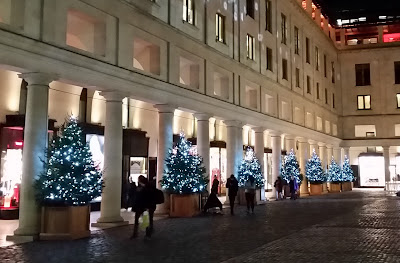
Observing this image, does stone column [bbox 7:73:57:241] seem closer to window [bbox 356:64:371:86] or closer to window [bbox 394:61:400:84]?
window [bbox 356:64:371:86]

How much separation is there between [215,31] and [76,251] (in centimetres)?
1638

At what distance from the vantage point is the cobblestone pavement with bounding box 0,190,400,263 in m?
10.3

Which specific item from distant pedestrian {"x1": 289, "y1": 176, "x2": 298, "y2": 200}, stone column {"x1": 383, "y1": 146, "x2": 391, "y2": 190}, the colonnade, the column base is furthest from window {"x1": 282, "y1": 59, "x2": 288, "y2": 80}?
stone column {"x1": 383, "y1": 146, "x2": 391, "y2": 190}

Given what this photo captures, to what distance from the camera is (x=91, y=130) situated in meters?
21.0

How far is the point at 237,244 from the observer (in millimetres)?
12227

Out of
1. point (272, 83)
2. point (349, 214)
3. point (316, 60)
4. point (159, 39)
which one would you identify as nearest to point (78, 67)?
point (159, 39)

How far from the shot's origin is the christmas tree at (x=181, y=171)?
65.1ft

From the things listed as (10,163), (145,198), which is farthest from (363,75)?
(145,198)

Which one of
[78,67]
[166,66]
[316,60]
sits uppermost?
[316,60]

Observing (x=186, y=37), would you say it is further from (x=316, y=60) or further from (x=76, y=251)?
(x=316, y=60)

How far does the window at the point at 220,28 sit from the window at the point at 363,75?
114 feet

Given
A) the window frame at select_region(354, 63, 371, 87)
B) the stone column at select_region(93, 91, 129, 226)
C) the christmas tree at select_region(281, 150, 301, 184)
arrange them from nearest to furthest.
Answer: the stone column at select_region(93, 91, 129, 226) → the christmas tree at select_region(281, 150, 301, 184) → the window frame at select_region(354, 63, 371, 87)

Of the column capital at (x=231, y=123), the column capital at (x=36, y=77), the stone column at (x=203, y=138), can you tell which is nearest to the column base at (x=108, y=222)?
the column capital at (x=36, y=77)

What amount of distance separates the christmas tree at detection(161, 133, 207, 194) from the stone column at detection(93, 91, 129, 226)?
3.18 metres
